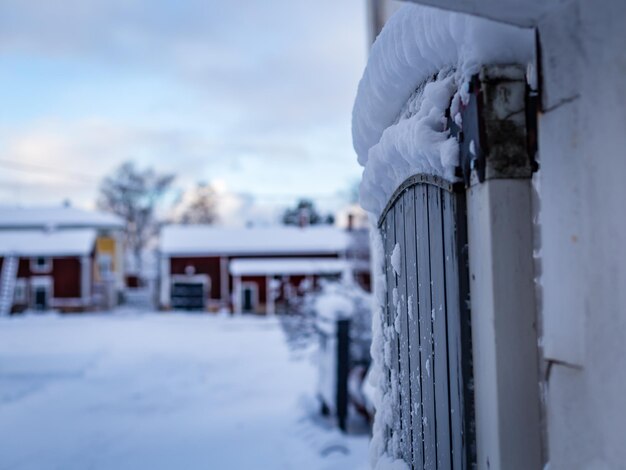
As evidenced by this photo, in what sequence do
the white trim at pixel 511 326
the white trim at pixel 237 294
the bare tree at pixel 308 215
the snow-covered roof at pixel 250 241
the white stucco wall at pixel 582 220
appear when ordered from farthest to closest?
the bare tree at pixel 308 215
the snow-covered roof at pixel 250 241
the white trim at pixel 237 294
the white trim at pixel 511 326
the white stucco wall at pixel 582 220

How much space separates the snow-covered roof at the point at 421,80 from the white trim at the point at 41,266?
29.7 metres

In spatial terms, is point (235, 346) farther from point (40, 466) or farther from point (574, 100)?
point (574, 100)

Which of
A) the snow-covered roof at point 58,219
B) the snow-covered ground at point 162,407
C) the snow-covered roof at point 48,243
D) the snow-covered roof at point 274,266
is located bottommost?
the snow-covered ground at point 162,407

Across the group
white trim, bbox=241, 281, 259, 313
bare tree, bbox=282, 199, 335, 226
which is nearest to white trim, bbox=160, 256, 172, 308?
white trim, bbox=241, 281, 259, 313

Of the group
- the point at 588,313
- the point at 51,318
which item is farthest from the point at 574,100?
the point at 51,318

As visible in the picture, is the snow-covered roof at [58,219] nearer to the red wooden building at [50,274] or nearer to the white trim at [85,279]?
the red wooden building at [50,274]

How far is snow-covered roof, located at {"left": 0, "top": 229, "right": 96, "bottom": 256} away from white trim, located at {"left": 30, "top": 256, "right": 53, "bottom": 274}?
24cm

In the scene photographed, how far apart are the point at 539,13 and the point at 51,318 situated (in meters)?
27.9

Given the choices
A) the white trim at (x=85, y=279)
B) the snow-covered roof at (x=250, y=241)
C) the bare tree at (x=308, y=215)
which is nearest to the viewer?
the white trim at (x=85, y=279)

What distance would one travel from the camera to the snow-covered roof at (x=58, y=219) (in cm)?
3322

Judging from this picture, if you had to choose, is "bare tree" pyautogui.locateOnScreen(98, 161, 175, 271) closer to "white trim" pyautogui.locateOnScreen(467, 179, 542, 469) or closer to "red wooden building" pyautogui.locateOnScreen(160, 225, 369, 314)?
"red wooden building" pyautogui.locateOnScreen(160, 225, 369, 314)

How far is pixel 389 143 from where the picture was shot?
212 cm

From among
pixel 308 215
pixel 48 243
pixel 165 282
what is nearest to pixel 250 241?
pixel 165 282

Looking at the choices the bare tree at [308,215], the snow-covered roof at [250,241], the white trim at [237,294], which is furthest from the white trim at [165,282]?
the bare tree at [308,215]
